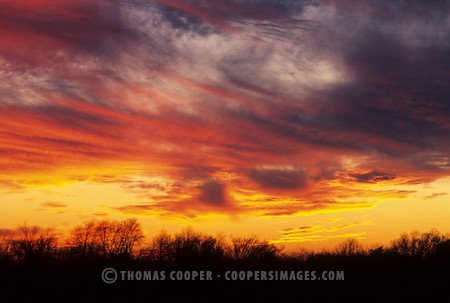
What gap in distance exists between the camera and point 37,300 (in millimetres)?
41562

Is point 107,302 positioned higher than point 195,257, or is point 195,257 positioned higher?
point 195,257

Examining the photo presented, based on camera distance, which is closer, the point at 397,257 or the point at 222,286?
the point at 222,286

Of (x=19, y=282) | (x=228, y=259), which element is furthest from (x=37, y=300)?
(x=228, y=259)

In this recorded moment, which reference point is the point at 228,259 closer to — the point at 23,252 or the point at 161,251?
the point at 161,251

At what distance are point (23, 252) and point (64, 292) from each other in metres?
33.2

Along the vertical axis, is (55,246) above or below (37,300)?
above

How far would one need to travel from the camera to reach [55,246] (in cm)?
7744

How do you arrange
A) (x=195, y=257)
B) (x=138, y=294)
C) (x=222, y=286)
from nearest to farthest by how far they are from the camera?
(x=138, y=294) → (x=222, y=286) → (x=195, y=257)

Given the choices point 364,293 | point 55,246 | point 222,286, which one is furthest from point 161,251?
point 364,293

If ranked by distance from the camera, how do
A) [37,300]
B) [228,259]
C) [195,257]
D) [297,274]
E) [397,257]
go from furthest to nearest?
[397,257]
[228,259]
[195,257]
[297,274]
[37,300]

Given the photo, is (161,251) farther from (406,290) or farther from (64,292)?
(406,290)

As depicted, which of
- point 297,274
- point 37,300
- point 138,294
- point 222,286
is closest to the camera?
point 37,300

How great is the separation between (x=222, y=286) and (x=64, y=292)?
650 inches

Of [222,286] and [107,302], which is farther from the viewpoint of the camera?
[222,286]
